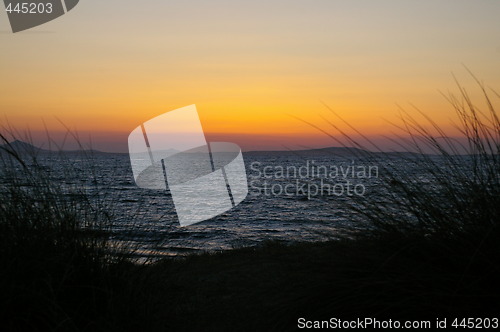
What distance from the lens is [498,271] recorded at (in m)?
2.62

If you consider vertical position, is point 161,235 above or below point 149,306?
above

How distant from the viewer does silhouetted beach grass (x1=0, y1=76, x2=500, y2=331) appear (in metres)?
2.64

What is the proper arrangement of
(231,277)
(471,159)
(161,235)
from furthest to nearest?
1. (231,277)
2. (161,235)
3. (471,159)

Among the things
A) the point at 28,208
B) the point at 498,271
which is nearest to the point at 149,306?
the point at 28,208

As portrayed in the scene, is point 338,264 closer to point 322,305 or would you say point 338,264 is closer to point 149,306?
point 322,305

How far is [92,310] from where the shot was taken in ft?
9.60

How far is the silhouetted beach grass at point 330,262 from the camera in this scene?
2.64 meters

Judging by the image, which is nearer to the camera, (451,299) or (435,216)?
(451,299)

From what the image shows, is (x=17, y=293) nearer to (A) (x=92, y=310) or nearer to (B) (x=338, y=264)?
(A) (x=92, y=310)

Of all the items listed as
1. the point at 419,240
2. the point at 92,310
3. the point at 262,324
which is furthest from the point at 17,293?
the point at 419,240

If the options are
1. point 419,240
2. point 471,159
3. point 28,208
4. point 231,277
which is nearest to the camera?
point 419,240

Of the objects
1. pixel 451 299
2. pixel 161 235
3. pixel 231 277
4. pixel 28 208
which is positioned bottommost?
pixel 231 277

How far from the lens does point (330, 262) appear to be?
2.99 m

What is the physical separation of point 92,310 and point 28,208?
85 centimetres
